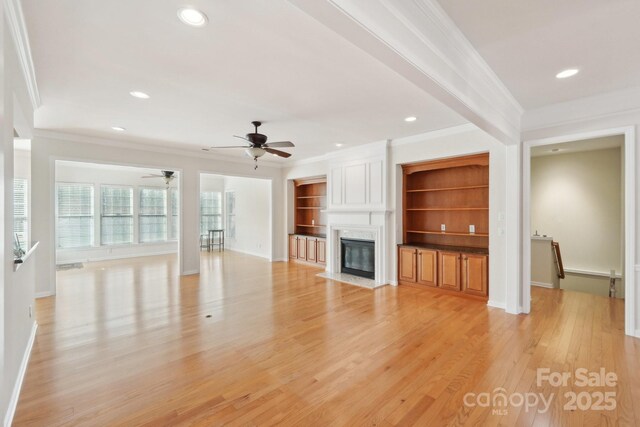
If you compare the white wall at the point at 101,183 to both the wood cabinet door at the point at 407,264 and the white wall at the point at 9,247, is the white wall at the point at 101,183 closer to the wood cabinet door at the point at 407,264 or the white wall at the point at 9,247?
the white wall at the point at 9,247

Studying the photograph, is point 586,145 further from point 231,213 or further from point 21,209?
point 21,209

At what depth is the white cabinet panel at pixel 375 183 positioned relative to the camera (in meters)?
5.64

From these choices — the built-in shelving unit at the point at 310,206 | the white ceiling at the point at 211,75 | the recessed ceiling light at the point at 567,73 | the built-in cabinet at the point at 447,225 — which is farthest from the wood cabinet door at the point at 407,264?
the recessed ceiling light at the point at 567,73

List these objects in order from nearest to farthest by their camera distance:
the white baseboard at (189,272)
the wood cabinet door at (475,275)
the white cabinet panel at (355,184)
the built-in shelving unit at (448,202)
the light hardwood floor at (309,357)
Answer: the light hardwood floor at (309,357)
the wood cabinet door at (475,275)
the built-in shelving unit at (448,202)
the white cabinet panel at (355,184)
the white baseboard at (189,272)

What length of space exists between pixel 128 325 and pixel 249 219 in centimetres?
618

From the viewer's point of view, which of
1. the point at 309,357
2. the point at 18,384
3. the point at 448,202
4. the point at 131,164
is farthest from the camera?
the point at 131,164

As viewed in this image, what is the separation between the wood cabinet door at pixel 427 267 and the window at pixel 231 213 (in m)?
7.08

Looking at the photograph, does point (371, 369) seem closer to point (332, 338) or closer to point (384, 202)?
point (332, 338)

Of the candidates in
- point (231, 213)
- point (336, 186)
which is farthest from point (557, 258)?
point (231, 213)

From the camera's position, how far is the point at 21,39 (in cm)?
215

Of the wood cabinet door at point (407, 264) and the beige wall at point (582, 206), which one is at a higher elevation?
the beige wall at point (582, 206)

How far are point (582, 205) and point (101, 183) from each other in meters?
12.0

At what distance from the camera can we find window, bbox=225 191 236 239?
10.4 m

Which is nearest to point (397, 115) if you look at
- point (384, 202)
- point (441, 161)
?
point (441, 161)
